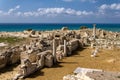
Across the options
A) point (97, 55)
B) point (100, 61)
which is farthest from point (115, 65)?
point (97, 55)

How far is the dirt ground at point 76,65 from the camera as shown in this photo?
17688 mm

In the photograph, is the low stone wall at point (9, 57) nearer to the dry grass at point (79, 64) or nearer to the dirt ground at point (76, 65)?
the dirt ground at point (76, 65)

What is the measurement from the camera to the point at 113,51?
28375mm

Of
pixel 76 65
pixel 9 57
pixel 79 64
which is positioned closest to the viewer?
pixel 76 65

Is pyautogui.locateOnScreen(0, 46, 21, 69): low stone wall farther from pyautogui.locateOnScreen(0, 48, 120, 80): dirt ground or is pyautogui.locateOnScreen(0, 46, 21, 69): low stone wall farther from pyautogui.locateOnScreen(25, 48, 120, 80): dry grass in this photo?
pyautogui.locateOnScreen(25, 48, 120, 80): dry grass

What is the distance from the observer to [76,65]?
20.9 meters

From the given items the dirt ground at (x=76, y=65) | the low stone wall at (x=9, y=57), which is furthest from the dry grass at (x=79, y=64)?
the low stone wall at (x=9, y=57)

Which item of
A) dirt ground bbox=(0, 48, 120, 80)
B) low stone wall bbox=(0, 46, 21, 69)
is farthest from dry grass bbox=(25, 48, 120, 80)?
low stone wall bbox=(0, 46, 21, 69)

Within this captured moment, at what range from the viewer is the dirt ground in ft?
58.0

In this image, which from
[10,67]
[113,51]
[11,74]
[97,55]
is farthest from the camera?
[113,51]

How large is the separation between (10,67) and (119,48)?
15894 millimetres

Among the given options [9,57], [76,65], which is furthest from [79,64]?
[9,57]

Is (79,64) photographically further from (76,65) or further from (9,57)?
(9,57)

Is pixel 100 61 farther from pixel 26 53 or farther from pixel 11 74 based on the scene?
pixel 11 74
